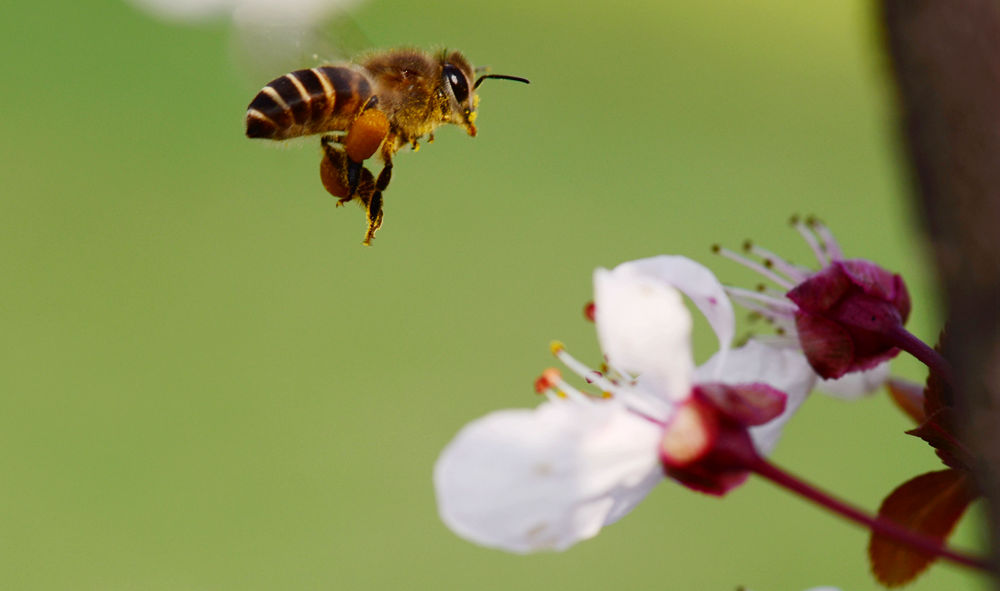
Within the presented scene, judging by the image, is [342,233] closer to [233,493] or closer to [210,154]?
[210,154]

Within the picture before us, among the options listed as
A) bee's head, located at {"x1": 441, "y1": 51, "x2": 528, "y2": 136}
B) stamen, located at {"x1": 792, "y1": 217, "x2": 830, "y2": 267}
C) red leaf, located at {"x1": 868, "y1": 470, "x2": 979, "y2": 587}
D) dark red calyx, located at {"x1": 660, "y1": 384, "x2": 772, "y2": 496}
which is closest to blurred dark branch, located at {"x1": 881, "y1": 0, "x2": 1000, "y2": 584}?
dark red calyx, located at {"x1": 660, "y1": 384, "x2": 772, "y2": 496}

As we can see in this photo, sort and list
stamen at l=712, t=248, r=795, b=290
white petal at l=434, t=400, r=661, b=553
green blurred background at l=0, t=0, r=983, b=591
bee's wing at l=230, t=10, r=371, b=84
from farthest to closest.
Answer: green blurred background at l=0, t=0, r=983, b=591 → bee's wing at l=230, t=10, r=371, b=84 → stamen at l=712, t=248, r=795, b=290 → white petal at l=434, t=400, r=661, b=553

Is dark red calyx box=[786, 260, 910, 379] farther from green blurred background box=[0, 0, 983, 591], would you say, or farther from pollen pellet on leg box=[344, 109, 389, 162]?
green blurred background box=[0, 0, 983, 591]

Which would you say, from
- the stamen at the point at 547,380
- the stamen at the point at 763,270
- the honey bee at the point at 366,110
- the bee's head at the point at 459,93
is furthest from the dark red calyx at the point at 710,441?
the bee's head at the point at 459,93

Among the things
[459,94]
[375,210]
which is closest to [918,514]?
[375,210]

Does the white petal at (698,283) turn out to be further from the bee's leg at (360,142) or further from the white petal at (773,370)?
the bee's leg at (360,142)

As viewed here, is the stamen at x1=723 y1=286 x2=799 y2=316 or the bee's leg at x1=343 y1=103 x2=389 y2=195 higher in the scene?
the bee's leg at x1=343 y1=103 x2=389 y2=195
